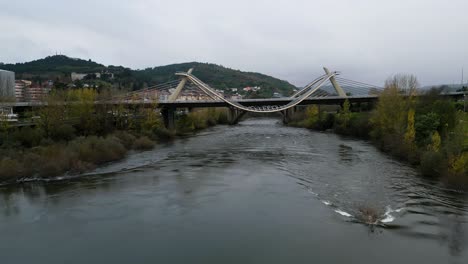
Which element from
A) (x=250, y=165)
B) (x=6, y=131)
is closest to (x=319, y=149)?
(x=250, y=165)

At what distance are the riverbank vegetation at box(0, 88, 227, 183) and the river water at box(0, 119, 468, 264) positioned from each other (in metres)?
1.49

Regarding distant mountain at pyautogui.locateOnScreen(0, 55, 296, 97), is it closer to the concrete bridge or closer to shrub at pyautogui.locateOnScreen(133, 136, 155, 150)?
the concrete bridge

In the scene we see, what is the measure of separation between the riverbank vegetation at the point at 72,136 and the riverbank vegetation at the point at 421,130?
16.2 meters

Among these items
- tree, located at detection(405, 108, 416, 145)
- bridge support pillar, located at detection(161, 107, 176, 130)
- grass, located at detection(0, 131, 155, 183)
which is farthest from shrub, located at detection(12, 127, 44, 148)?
tree, located at detection(405, 108, 416, 145)

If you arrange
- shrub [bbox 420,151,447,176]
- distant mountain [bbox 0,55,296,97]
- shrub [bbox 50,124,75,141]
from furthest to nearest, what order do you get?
distant mountain [bbox 0,55,296,97]
shrub [bbox 50,124,75,141]
shrub [bbox 420,151,447,176]

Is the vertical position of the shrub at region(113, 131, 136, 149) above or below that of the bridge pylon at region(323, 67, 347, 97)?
below

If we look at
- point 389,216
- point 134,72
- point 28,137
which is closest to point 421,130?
point 389,216

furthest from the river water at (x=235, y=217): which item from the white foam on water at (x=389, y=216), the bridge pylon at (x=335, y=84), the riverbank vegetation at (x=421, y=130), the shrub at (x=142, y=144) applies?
the bridge pylon at (x=335, y=84)

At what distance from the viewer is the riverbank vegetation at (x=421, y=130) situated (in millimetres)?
14125

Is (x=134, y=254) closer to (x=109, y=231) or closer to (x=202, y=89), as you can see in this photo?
(x=109, y=231)

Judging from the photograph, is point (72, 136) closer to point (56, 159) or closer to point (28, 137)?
point (28, 137)

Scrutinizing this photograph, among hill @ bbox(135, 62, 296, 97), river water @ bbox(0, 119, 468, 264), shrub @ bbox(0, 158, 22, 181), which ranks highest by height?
hill @ bbox(135, 62, 296, 97)

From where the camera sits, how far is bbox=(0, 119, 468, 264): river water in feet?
28.1

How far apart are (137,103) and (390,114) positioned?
68.4ft
